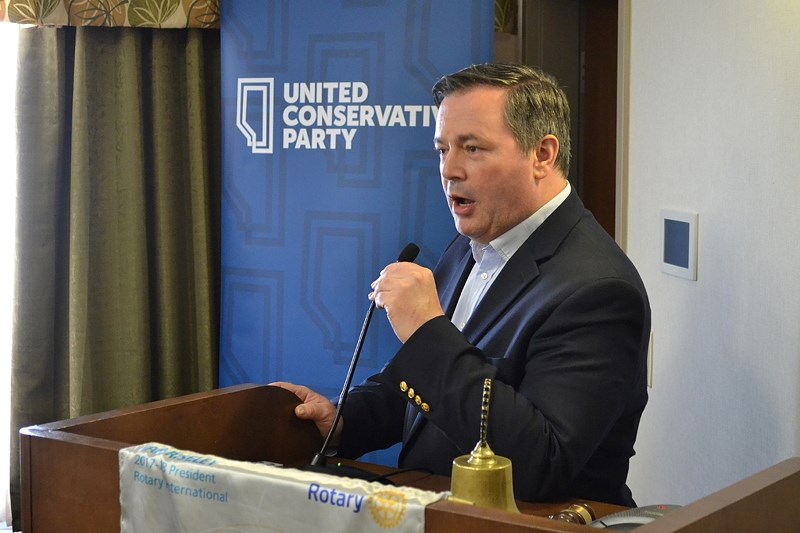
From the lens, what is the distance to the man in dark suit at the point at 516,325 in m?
1.47

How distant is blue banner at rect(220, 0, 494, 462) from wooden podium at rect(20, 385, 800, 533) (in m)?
1.01

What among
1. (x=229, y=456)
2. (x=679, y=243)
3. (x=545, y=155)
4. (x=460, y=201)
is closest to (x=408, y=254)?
(x=460, y=201)

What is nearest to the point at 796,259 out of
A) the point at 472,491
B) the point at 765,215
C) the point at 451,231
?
the point at 765,215

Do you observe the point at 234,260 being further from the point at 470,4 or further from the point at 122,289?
the point at 470,4

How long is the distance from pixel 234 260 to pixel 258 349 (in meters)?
0.28

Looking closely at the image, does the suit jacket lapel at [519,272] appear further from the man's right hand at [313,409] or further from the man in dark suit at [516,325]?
the man's right hand at [313,409]

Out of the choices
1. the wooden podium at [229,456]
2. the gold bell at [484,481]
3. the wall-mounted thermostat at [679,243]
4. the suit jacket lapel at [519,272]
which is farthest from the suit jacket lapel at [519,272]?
the gold bell at [484,481]

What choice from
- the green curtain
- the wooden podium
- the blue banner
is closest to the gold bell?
the wooden podium

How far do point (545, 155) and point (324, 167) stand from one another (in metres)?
1.08

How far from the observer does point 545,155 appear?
5.85 ft

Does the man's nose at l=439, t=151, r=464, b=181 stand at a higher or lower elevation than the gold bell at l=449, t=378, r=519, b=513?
higher

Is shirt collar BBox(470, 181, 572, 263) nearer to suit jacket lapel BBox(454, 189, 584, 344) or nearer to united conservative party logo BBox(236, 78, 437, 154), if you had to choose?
suit jacket lapel BBox(454, 189, 584, 344)

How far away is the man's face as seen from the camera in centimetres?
173

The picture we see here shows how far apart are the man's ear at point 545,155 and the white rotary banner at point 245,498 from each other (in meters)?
0.88
